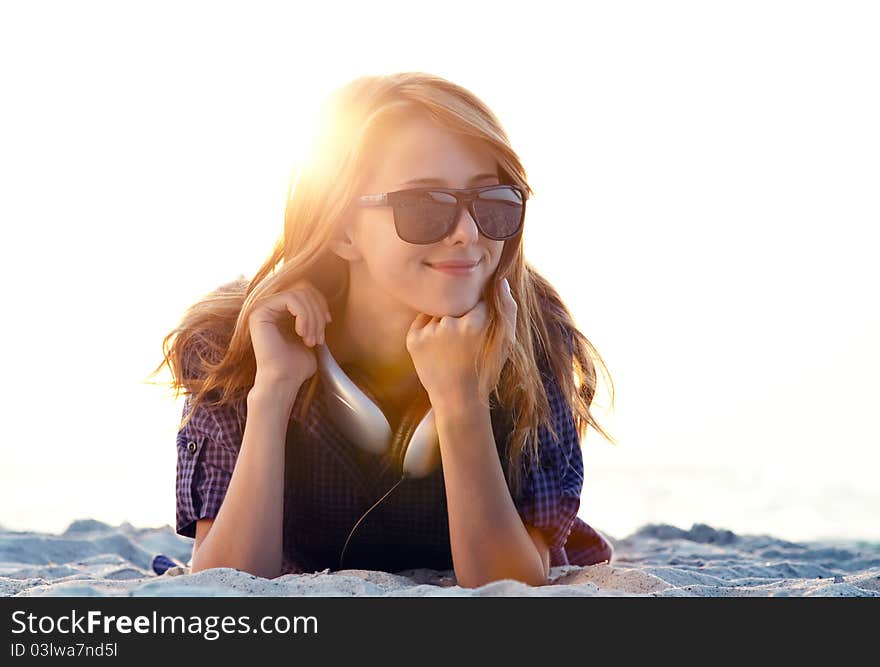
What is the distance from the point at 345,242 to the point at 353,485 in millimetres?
902

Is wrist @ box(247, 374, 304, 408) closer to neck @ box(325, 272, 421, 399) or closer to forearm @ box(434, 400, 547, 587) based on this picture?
neck @ box(325, 272, 421, 399)

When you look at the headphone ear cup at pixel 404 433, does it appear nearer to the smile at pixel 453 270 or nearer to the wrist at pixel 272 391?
the wrist at pixel 272 391

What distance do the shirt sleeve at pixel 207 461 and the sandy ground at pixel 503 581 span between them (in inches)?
11.6

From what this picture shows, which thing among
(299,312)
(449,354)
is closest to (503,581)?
(449,354)

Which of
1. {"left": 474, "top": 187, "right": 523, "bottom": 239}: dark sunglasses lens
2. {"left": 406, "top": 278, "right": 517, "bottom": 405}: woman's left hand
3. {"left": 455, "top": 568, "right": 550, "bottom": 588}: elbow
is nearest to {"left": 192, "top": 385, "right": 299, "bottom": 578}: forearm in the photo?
{"left": 406, "top": 278, "right": 517, "bottom": 405}: woman's left hand

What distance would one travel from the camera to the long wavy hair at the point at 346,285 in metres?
3.43

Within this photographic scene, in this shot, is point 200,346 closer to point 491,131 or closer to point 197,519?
point 197,519

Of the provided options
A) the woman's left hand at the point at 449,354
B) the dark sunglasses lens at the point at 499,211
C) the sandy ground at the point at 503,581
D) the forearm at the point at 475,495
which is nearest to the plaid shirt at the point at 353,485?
the sandy ground at the point at 503,581

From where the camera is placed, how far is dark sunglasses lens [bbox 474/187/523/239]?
3334 millimetres

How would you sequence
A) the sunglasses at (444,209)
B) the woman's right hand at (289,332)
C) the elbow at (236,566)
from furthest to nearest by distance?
the woman's right hand at (289,332) → the elbow at (236,566) → the sunglasses at (444,209)

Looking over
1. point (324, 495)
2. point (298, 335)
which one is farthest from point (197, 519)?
point (298, 335)

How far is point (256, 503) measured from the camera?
11.2ft

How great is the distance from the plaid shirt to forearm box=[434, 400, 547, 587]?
0.29m

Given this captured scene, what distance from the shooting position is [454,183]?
3357mm
